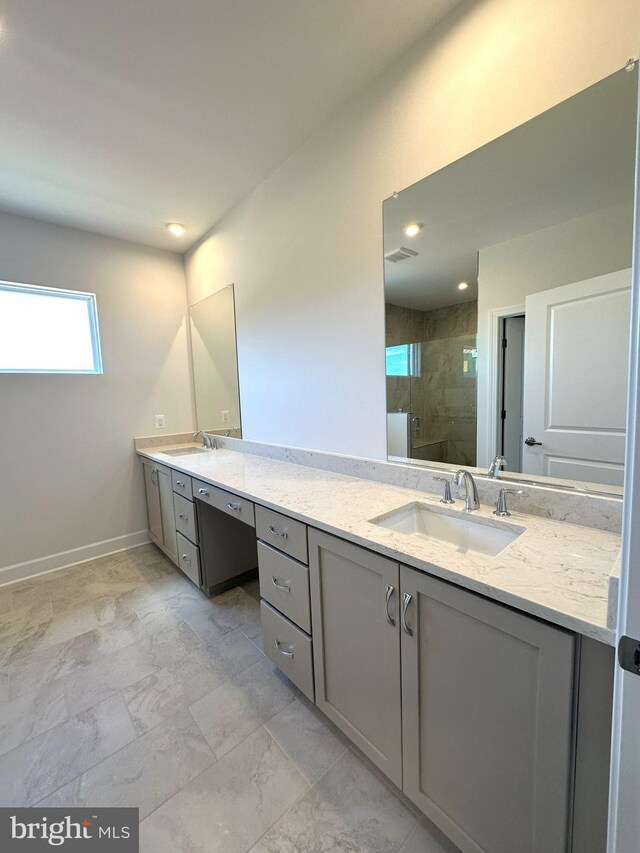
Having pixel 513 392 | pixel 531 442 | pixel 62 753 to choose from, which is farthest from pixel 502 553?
pixel 62 753

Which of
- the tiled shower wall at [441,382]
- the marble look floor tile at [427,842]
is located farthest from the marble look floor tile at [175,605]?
the tiled shower wall at [441,382]

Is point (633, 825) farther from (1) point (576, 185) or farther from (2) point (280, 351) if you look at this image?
(2) point (280, 351)

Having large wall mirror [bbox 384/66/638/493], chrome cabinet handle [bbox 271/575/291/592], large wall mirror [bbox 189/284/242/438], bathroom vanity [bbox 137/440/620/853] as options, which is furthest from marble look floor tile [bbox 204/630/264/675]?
large wall mirror [bbox 189/284/242/438]

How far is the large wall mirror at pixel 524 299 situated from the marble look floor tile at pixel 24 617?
2.44 meters

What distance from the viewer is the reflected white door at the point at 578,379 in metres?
1.03

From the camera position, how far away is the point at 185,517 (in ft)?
7.61

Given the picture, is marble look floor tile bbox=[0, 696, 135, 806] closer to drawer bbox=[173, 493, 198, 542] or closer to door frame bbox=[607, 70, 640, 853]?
drawer bbox=[173, 493, 198, 542]

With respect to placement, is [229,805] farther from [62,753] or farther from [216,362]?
[216,362]

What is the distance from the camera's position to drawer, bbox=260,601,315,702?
1.35 m

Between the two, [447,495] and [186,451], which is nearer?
[447,495]

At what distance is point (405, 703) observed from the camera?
1.00 metres

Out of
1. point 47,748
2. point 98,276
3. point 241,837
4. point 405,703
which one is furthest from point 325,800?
point 98,276

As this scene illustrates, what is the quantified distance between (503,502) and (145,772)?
63.2 inches

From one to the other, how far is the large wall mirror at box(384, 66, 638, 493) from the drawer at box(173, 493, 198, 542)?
1433 millimetres
